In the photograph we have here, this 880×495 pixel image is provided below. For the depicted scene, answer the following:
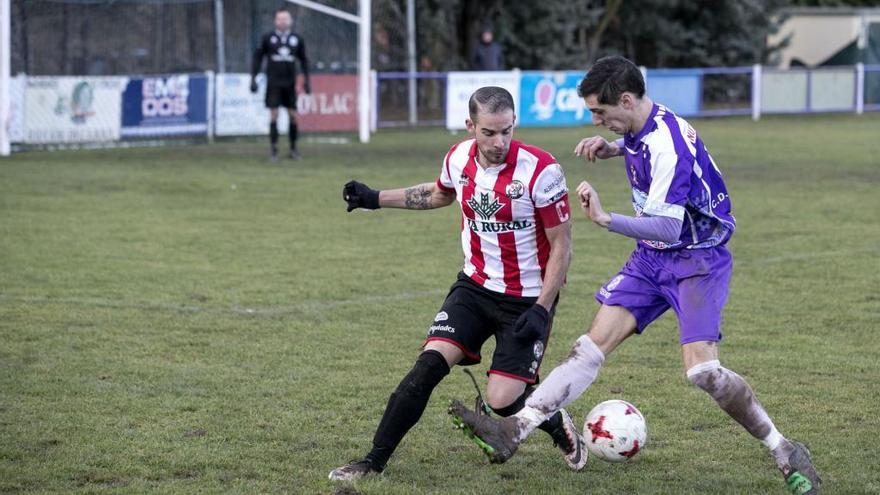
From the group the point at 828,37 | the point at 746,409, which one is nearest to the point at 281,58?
the point at 746,409

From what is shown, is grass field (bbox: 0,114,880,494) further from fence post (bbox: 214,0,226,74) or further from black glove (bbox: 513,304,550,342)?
A: fence post (bbox: 214,0,226,74)

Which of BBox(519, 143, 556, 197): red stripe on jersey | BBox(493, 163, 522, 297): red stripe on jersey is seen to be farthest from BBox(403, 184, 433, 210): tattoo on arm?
BBox(519, 143, 556, 197): red stripe on jersey

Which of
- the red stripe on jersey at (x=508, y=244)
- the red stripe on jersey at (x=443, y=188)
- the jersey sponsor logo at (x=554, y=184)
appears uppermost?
the jersey sponsor logo at (x=554, y=184)

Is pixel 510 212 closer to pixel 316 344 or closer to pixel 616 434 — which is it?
pixel 616 434

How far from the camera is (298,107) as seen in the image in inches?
942

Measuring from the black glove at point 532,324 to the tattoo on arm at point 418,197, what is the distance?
0.83m

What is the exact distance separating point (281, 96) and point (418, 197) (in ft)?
45.2

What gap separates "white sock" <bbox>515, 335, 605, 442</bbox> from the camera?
4852 millimetres

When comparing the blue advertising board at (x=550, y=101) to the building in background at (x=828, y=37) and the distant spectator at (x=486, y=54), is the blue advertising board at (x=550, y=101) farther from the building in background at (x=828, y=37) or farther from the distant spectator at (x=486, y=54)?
the building in background at (x=828, y=37)

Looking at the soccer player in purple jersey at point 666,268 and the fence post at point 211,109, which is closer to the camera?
the soccer player in purple jersey at point 666,268

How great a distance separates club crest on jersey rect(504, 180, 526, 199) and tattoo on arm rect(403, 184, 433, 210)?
0.53 metres

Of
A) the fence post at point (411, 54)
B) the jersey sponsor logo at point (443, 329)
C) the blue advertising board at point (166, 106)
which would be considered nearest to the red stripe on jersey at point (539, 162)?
the jersey sponsor logo at point (443, 329)

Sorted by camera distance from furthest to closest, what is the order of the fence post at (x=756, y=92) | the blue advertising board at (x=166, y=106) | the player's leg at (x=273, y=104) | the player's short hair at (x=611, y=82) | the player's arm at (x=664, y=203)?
the fence post at (x=756, y=92) → the blue advertising board at (x=166, y=106) → the player's leg at (x=273, y=104) → the player's short hair at (x=611, y=82) → the player's arm at (x=664, y=203)

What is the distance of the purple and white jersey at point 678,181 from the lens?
4.74 metres
